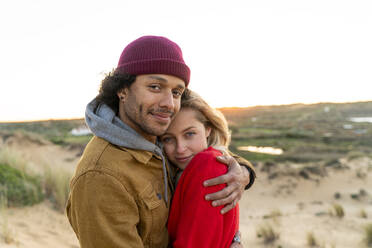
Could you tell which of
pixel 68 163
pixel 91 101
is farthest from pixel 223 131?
pixel 68 163

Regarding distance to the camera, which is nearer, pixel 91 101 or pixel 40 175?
pixel 91 101

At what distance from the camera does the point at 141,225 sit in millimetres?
1892

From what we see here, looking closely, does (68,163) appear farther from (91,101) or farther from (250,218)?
(91,101)

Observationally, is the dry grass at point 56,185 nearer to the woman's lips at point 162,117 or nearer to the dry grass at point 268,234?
the dry grass at point 268,234

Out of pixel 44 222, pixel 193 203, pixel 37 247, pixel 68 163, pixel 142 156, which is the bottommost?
pixel 68 163

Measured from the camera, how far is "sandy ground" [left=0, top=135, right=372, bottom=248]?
627 cm

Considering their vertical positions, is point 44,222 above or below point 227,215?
below

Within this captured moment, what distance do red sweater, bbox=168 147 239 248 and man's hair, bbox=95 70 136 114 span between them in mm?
783

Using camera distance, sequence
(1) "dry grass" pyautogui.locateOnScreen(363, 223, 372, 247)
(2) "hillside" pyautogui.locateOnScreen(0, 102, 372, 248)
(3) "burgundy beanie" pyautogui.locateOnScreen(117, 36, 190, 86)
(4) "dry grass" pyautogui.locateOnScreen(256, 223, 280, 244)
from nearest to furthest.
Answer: (3) "burgundy beanie" pyautogui.locateOnScreen(117, 36, 190, 86) < (2) "hillside" pyautogui.locateOnScreen(0, 102, 372, 248) < (1) "dry grass" pyautogui.locateOnScreen(363, 223, 372, 247) < (4) "dry grass" pyautogui.locateOnScreen(256, 223, 280, 244)

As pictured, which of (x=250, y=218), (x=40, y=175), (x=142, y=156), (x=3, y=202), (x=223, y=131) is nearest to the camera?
(x=142, y=156)

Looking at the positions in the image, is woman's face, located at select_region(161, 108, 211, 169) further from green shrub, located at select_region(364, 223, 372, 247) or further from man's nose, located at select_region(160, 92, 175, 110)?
green shrub, located at select_region(364, 223, 372, 247)

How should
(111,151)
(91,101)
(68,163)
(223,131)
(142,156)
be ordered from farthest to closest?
(68,163), (223,131), (91,101), (142,156), (111,151)

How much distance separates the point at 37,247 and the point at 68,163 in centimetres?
1197

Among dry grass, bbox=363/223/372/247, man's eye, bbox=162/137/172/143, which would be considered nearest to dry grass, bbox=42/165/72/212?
man's eye, bbox=162/137/172/143
